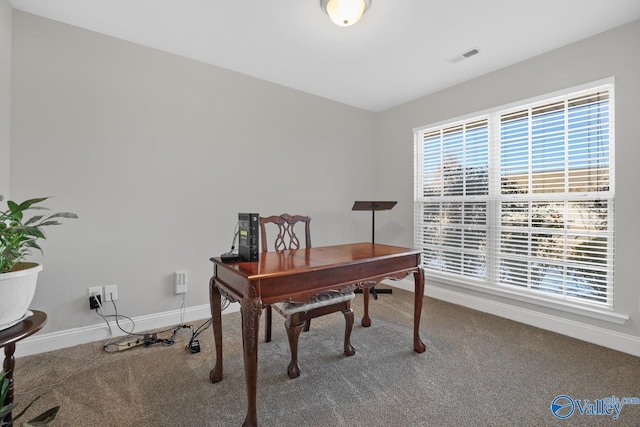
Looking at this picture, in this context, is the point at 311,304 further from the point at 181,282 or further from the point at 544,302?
the point at 544,302

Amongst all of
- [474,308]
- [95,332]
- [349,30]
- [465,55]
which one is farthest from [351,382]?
[465,55]

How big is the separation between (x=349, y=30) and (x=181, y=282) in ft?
8.64

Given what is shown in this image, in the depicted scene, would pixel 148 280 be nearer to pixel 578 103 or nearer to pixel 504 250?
pixel 504 250

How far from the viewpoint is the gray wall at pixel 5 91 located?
1.92 meters

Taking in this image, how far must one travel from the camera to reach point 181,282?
2686 mm

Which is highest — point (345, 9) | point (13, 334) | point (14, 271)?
point (345, 9)

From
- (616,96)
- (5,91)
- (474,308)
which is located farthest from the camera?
(474,308)

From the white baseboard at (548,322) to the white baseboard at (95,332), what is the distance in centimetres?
243

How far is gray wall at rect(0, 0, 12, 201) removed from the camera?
1.92 meters

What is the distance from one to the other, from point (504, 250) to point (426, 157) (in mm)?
1417

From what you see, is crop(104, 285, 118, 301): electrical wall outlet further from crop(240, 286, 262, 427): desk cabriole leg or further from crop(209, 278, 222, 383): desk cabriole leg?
crop(240, 286, 262, 427): desk cabriole leg

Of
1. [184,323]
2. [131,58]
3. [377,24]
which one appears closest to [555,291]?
[377,24]

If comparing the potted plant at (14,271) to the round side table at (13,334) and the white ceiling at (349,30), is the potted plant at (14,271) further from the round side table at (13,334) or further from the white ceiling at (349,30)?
the white ceiling at (349,30)

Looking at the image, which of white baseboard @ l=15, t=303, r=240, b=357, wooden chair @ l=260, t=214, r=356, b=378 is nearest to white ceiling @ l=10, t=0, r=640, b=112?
wooden chair @ l=260, t=214, r=356, b=378
